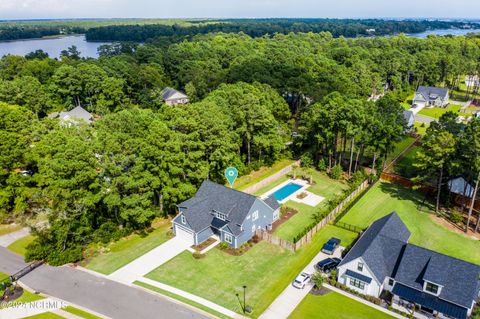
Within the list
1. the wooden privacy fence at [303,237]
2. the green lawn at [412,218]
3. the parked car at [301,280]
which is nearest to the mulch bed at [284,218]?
the wooden privacy fence at [303,237]

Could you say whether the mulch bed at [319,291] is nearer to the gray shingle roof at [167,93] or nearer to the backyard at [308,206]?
the backyard at [308,206]

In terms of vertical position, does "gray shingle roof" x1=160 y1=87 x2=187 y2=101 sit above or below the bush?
above

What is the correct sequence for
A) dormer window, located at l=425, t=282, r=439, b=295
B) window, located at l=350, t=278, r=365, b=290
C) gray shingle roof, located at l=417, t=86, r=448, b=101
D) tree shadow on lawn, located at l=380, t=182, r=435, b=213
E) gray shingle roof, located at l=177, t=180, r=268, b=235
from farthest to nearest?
gray shingle roof, located at l=417, t=86, r=448, b=101 → tree shadow on lawn, located at l=380, t=182, r=435, b=213 → gray shingle roof, located at l=177, t=180, r=268, b=235 → window, located at l=350, t=278, r=365, b=290 → dormer window, located at l=425, t=282, r=439, b=295

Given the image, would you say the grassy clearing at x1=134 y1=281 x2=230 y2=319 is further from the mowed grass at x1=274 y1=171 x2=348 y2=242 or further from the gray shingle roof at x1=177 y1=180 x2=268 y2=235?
the mowed grass at x1=274 y1=171 x2=348 y2=242

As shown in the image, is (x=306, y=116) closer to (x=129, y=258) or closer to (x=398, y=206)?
(x=398, y=206)

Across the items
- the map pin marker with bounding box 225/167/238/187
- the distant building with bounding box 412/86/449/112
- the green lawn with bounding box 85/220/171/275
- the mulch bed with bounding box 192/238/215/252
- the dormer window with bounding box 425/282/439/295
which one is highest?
the distant building with bounding box 412/86/449/112

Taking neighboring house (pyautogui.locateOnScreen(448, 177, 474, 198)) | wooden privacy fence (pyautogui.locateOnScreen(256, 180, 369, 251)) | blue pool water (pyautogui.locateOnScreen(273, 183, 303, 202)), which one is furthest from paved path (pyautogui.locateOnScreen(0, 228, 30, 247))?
neighboring house (pyautogui.locateOnScreen(448, 177, 474, 198))
